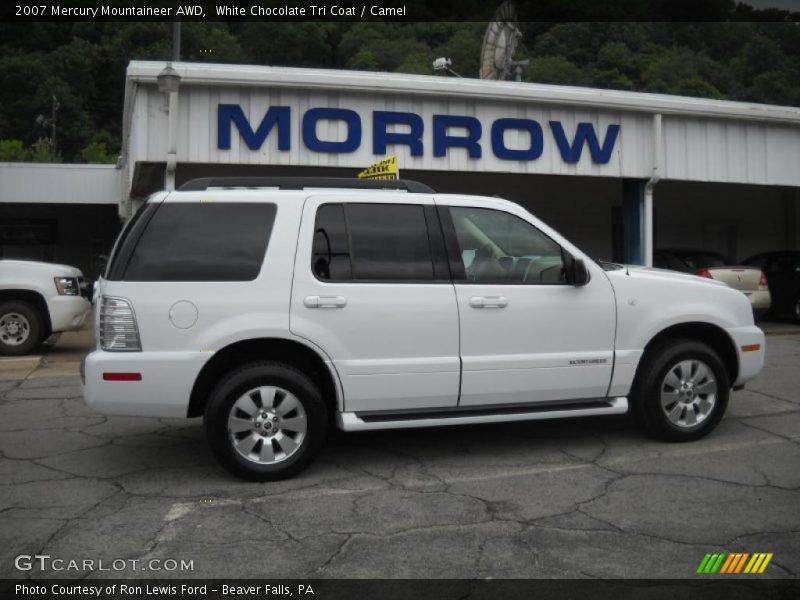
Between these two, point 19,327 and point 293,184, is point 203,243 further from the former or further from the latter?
point 19,327

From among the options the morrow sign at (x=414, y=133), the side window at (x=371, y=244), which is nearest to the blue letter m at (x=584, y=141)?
the morrow sign at (x=414, y=133)

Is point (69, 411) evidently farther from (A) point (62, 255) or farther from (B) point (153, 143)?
(A) point (62, 255)

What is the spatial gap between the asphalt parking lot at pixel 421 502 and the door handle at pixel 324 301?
1.14m

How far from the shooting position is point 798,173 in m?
15.4

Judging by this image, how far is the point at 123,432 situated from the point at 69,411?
125 centimetres

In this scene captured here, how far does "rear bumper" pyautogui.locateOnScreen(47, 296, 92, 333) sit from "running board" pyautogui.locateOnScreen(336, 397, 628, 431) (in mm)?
7274

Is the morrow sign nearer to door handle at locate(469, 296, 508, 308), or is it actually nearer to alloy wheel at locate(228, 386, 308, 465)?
door handle at locate(469, 296, 508, 308)

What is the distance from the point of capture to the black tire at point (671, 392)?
574 cm

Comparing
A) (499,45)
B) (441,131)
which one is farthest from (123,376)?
(499,45)

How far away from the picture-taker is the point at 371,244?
5.26 meters

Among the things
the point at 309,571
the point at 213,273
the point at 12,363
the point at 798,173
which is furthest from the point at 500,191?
the point at 309,571

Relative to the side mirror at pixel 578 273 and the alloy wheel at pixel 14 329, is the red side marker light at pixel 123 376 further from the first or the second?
the alloy wheel at pixel 14 329

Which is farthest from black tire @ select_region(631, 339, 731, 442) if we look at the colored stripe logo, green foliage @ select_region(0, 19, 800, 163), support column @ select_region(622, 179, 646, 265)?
green foliage @ select_region(0, 19, 800, 163)

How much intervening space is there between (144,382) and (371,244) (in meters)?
1.67
